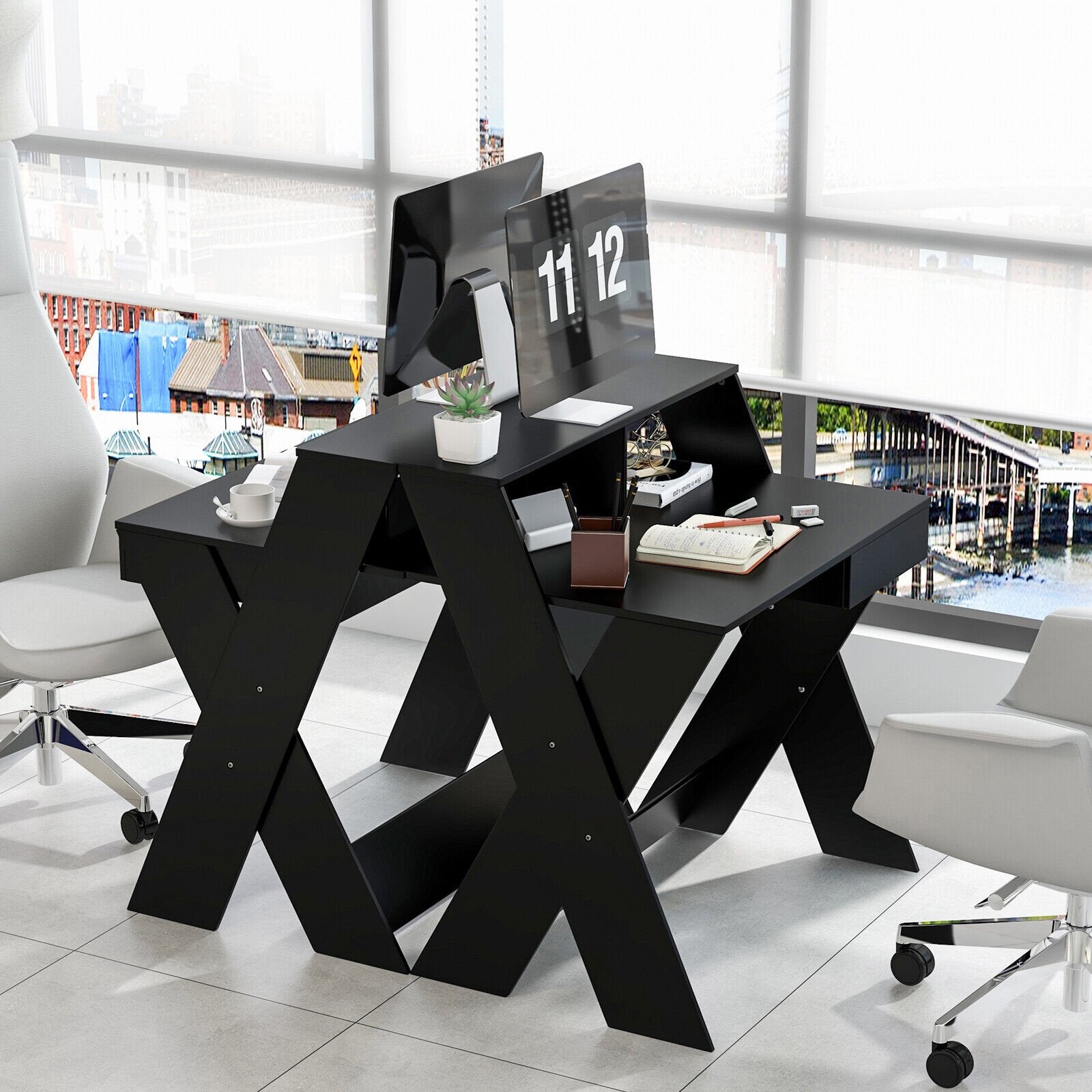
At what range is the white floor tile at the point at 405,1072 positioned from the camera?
113 inches

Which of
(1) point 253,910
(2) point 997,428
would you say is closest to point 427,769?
(1) point 253,910

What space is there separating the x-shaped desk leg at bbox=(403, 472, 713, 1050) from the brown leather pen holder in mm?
97

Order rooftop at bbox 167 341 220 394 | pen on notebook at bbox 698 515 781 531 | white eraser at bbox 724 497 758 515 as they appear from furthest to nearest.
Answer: rooftop at bbox 167 341 220 394, white eraser at bbox 724 497 758 515, pen on notebook at bbox 698 515 781 531

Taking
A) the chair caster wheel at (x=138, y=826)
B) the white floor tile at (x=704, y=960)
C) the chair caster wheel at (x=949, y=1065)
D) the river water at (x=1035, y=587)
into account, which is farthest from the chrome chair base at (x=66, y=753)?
the river water at (x=1035, y=587)

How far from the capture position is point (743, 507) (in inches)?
135

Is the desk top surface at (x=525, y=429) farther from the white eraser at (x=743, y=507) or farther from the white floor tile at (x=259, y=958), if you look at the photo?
the white floor tile at (x=259, y=958)

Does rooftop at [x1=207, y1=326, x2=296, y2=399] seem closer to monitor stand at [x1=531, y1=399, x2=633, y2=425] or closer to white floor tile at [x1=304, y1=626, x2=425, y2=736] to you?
white floor tile at [x1=304, y1=626, x2=425, y2=736]

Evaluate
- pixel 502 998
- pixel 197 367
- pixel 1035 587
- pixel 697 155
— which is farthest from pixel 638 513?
pixel 197 367

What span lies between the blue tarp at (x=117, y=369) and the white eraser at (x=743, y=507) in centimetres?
280

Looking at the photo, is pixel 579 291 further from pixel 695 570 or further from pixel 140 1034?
pixel 140 1034

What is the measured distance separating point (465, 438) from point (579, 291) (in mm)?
427

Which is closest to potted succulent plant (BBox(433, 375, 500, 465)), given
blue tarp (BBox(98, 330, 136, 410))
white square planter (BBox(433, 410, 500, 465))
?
white square planter (BBox(433, 410, 500, 465))

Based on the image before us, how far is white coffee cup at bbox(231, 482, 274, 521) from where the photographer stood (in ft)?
10.8

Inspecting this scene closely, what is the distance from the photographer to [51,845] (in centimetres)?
373
